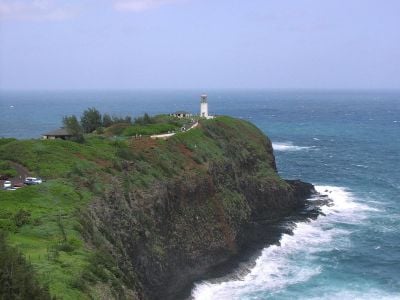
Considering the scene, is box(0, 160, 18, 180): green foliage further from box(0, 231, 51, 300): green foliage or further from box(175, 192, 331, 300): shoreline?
box(0, 231, 51, 300): green foliage

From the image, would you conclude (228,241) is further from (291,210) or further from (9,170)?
(9,170)

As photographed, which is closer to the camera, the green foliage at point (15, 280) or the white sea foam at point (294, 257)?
the green foliage at point (15, 280)

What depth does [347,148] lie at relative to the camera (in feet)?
437

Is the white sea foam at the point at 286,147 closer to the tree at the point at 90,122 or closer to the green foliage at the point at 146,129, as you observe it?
the green foliage at the point at 146,129

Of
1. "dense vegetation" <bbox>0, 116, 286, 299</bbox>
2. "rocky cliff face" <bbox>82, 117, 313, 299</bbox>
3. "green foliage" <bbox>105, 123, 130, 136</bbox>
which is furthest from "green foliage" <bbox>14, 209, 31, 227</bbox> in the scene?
"green foliage" <bbox>105, 123, 130, 136</bbox>

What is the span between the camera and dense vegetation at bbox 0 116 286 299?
32.1m

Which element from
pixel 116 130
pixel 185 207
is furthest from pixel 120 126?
pixel 185 207

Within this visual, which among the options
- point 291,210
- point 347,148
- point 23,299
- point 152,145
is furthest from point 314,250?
point 347,148

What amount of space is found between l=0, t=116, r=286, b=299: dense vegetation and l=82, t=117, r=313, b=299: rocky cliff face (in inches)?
9.3

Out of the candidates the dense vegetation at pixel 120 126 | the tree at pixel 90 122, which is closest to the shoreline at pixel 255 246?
the dense vegetation at pixel 120 126

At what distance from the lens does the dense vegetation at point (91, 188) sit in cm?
3212

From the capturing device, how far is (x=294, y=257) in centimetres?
5828

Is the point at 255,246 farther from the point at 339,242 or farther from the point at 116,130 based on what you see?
the point at 116,130

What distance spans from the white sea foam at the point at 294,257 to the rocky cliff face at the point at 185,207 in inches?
125
